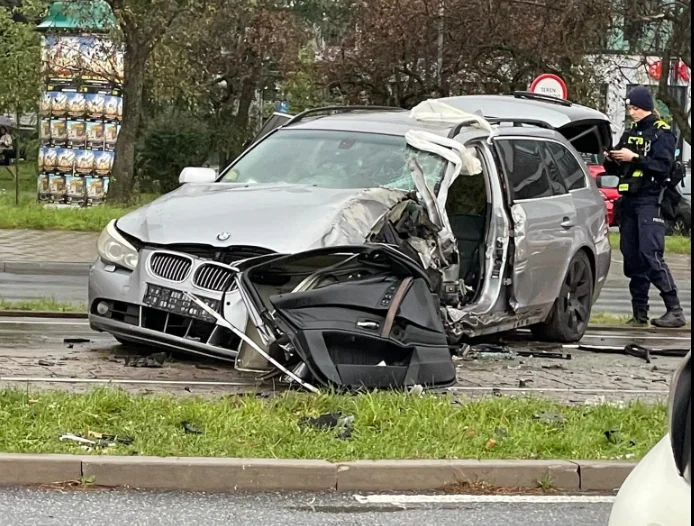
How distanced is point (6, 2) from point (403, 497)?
45.1 meters

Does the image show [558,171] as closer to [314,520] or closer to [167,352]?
[167,352]

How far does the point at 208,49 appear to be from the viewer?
111ft

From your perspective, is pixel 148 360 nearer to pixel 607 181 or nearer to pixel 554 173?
pixel 554 173

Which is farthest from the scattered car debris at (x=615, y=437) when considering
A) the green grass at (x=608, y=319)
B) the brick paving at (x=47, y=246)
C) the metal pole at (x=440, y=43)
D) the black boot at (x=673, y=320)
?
the metal pole at (x=440, y=43)

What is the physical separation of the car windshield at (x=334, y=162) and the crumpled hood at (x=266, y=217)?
0.34m

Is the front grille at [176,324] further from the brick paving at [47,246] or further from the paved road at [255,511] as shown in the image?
the brick paving at [47,246]

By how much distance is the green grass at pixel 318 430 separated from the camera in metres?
5.82

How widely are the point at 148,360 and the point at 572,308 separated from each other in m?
3.90

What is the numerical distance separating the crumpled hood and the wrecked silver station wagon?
14 mm

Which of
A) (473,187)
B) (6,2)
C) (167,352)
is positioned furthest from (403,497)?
(6,2)

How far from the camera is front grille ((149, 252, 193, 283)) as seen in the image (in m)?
7.52

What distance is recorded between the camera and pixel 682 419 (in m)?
2.76

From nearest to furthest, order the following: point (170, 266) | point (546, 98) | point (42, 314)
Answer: point (170, 266) < point (42, 314) < point (546, 98)

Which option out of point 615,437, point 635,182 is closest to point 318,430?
point 615,437
